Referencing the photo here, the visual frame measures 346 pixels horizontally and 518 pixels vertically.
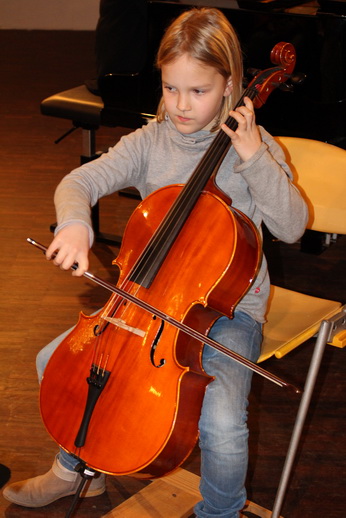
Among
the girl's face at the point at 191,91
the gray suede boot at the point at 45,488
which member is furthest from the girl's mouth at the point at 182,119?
the gray suede boot at the point at 45,488

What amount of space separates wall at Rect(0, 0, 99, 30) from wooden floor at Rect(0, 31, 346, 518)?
354 centimetres

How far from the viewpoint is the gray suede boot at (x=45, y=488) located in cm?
189

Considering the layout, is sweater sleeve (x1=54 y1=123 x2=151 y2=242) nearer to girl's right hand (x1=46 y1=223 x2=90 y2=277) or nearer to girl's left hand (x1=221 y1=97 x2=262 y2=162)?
girl's right hand (x1=46 y1=223 x2=90 y2=277)

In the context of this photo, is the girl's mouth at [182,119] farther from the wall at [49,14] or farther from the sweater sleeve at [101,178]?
the wall at [49,14]

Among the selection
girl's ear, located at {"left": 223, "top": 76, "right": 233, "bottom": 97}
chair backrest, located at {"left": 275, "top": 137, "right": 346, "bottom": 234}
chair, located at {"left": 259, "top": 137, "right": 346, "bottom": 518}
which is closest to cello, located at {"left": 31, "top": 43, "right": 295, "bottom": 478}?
girl's ear, located at {"left": 223, "top": 76, "right": 233, "bottom": 97}

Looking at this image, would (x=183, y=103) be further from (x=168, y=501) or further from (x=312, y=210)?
(x=168, y=501)

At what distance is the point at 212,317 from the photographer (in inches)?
64.2

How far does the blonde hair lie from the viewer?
164cm

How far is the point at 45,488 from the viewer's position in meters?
1.91

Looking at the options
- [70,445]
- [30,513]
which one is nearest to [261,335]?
[70,445]

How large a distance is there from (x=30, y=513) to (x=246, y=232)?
94 cm

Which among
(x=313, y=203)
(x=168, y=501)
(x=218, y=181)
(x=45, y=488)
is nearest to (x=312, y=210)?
(x=313, y=203)

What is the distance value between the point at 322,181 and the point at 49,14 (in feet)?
23.1

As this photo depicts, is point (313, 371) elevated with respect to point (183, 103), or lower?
lower
